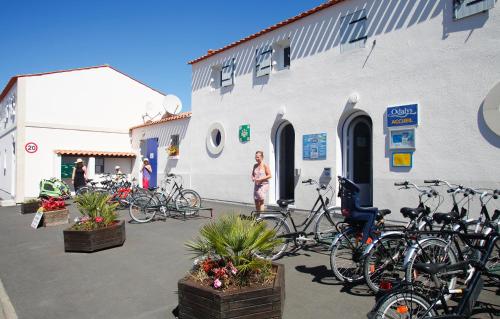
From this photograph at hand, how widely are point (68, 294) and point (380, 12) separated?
832 centimetres

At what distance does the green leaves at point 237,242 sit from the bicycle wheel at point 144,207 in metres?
6.00

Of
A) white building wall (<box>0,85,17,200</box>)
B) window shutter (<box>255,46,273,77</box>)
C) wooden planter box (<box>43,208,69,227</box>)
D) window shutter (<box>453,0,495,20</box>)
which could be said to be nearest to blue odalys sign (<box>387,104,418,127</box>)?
window shutter (<box>453,0,495,20</box>)

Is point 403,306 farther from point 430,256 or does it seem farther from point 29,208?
point 29,208

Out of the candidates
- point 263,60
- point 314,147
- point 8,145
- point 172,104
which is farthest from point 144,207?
point 8,145

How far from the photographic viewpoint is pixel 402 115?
808cm

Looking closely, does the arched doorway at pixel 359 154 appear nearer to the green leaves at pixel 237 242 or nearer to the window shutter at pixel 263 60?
the window shutter at pixel 263 60

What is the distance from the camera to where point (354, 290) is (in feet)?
14.4

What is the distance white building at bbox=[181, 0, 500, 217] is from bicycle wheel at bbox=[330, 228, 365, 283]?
3.78m

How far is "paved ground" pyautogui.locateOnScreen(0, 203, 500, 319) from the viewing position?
4.04 meters

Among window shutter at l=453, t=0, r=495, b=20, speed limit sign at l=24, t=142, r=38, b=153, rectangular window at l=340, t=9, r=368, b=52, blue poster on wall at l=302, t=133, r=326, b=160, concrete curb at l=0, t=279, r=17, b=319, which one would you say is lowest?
concrete curb at l=0, t=279, r=17, b=319

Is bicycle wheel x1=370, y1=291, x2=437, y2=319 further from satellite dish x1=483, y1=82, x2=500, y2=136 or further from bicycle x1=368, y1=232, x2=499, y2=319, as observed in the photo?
satellite dish x1=483, y1=82, x2=500, y2=136

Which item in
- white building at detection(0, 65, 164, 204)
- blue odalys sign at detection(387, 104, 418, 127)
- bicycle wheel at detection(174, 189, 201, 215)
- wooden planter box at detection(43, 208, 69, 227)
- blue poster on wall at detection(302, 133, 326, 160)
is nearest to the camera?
blue odalys sign at detection(387, 104, 418, 127)

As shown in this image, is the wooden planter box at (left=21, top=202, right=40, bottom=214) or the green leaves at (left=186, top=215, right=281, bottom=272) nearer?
the green leaves at (left=186, top=215, right=281, bottom=272)

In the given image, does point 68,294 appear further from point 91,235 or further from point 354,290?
point 354,290
